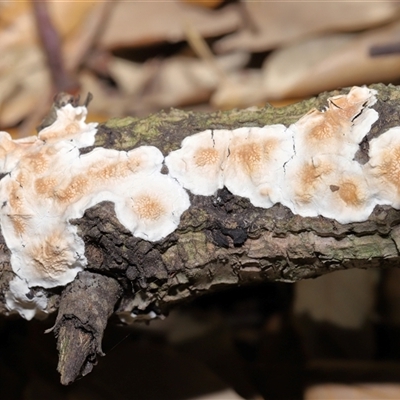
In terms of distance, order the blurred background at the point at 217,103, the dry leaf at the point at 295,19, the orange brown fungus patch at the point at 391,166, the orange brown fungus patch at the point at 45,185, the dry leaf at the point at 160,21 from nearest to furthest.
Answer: the orange brown fungus patch at the point at 391,166, the orange brown fungus patch at the point at 45,185, the blurred background at the point at 217,103, the dry leaf at the point at 295,19, the dry leaf at the point at 160,21

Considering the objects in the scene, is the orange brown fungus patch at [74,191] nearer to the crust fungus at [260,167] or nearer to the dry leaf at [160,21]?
the crust fungus at [260,167]

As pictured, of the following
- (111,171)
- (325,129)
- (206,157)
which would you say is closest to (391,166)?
(325,129)

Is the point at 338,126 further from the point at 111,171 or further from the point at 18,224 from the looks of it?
the point at 18,224

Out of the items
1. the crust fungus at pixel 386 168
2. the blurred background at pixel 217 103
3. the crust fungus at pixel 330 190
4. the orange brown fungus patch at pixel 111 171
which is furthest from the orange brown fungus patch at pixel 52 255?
the crust fungus at pixel 386 168

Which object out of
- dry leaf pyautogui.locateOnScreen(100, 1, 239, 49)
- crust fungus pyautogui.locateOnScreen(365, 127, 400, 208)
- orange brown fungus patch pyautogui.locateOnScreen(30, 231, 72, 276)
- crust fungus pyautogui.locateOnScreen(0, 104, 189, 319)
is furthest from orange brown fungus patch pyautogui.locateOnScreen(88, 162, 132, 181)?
dry leaf pyautogui.locateOnScreen(100, 1, 239, 49)

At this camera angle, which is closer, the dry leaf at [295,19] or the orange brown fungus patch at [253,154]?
the orange brown fungus patch at [253,154]

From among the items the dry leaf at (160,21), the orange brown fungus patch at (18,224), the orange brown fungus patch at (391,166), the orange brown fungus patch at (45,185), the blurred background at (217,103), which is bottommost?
the blurred background at (217,103)

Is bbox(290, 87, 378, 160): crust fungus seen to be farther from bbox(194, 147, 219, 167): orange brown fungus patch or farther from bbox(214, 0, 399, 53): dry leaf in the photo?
bbox(214, 0, 399, 53): dry leaf
